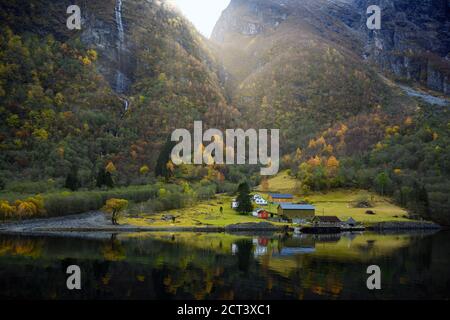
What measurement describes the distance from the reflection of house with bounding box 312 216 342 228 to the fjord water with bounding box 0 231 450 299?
27.1 metres

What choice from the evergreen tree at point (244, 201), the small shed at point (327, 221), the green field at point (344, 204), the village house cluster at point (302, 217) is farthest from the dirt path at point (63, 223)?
the small shed at point (327, 221)

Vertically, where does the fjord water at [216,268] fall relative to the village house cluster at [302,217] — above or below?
above

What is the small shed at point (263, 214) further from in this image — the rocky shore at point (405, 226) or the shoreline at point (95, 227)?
the rocky shore at point (405, 226)

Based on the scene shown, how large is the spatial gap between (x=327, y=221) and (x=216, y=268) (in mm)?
62893

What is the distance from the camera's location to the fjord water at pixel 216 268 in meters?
39.2

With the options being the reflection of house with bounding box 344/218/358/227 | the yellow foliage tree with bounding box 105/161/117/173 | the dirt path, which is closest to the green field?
the reflection of house with bounding box 344/218/358/227

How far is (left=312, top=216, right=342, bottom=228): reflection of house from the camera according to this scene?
350ft

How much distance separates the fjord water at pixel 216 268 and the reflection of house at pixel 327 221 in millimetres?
27086

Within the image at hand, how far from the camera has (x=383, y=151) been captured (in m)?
170

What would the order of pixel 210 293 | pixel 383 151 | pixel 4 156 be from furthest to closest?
pixel 383 151 → pixel 4 156 → pixel 210 293

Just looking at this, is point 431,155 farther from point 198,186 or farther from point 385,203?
point 198,186

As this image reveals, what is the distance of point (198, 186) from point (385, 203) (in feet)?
177

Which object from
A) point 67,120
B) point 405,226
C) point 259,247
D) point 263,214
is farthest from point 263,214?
point 67,120
